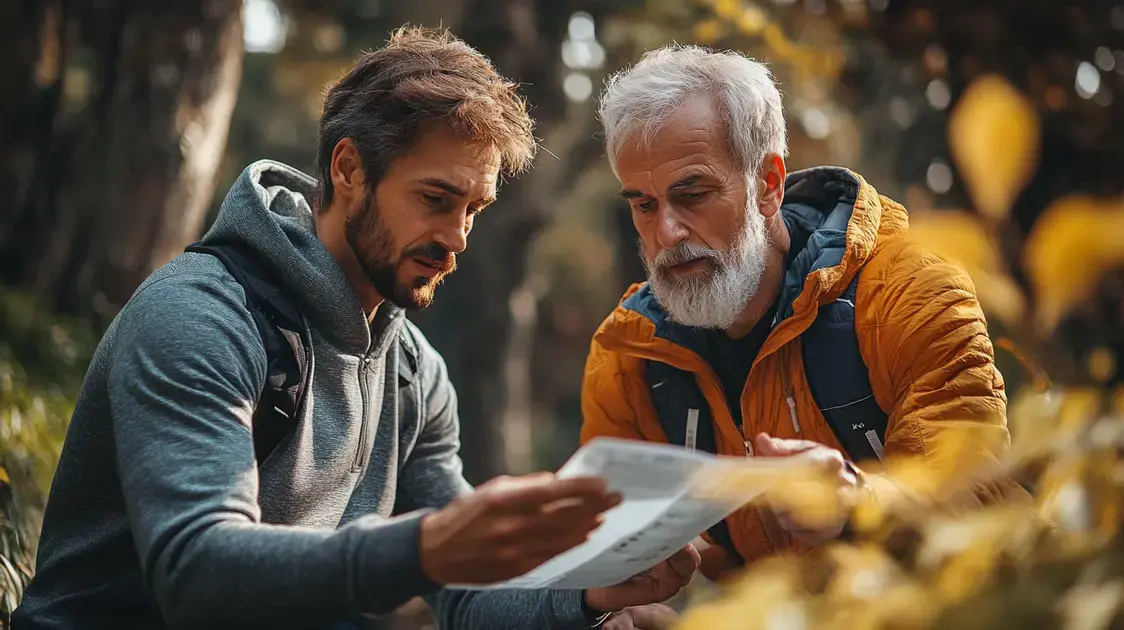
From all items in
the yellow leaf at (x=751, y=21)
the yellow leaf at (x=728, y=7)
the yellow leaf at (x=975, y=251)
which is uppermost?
the yellow leaf at (x=728, y=7)

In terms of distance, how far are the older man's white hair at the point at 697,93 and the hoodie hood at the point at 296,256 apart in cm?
90

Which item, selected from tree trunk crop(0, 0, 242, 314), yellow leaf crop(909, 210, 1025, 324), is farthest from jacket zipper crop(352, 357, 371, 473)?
tree trunk crop(0, 0, 242, 314)

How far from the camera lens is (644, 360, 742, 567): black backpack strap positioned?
10.2 feet

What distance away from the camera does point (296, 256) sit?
2648 millimetres

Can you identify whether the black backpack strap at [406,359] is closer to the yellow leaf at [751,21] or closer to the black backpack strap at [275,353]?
the black backpack strap at [275,353]

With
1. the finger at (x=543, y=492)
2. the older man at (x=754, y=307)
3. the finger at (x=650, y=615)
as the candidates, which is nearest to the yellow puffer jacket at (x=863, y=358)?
the older man at (x=754, y=307)

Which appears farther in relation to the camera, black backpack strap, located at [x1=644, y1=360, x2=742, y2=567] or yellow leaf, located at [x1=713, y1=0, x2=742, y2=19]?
yellow leaf, located at [x1=713, y1=0, x2=742, y2=19]

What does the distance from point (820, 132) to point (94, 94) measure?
6.87 m

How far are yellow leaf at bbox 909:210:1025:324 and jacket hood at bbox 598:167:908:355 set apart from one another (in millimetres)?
1808

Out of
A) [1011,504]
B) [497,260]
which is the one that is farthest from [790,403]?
[497,260]

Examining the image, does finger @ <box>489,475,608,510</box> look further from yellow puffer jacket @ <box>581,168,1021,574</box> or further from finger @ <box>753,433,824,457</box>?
yellow puffer jacket @ <box>581,168,1021,574</box>

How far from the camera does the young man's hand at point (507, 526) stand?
170 centimetres

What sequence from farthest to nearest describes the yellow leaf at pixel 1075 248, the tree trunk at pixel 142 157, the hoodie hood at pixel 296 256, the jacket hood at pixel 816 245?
the tree trunk at pixel 142 157 → the jacket hood at pixel 816 245 → the hoodie hood at pixel 296 256 → the yellow leaf at pixel 1075 248

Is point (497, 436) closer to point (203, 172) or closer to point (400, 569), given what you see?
A: point (203, 172)
